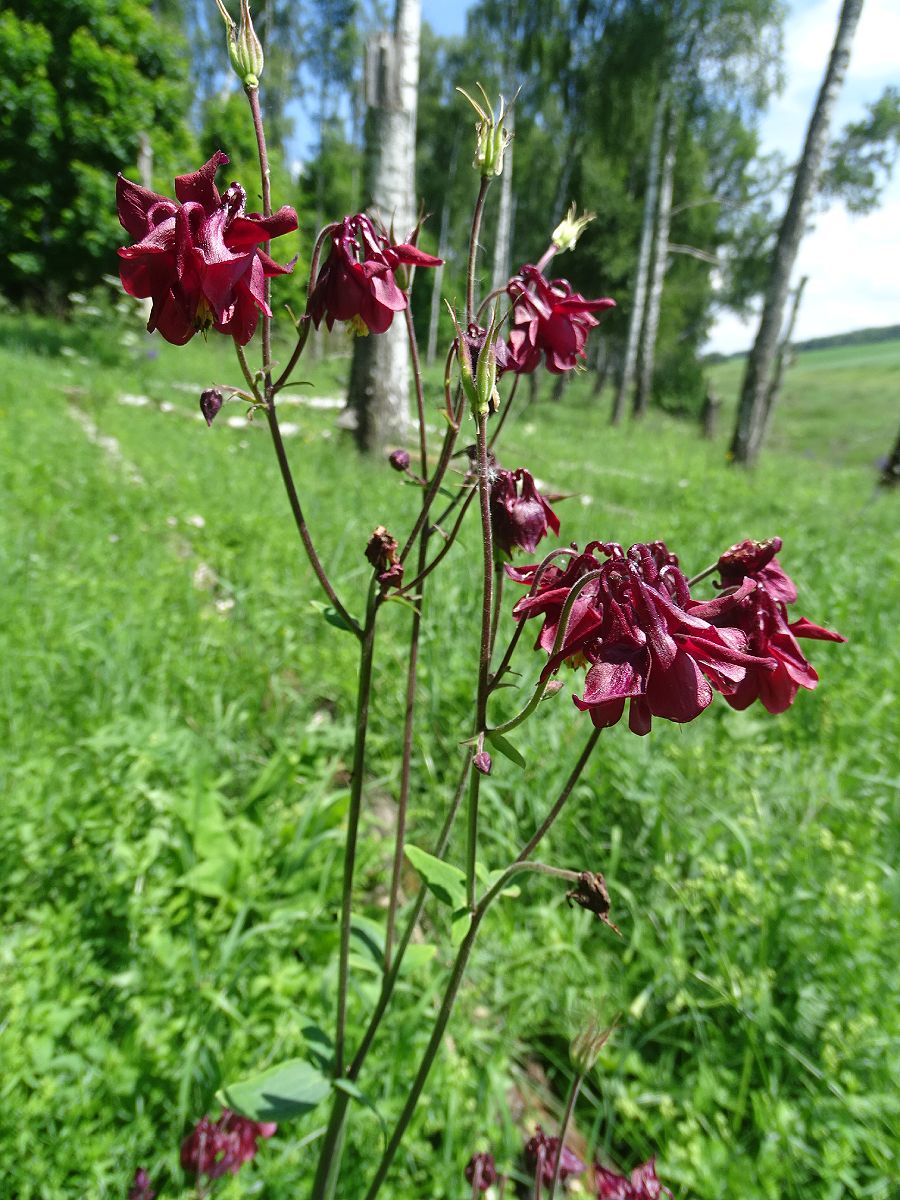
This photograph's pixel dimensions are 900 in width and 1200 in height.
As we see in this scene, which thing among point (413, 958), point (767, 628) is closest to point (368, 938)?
point (413, 958)

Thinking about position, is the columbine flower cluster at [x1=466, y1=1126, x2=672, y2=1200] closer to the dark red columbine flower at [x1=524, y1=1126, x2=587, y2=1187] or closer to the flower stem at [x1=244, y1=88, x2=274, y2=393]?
the dark red columbine flower at [x1=524, y1=1126, x2=587, y2=1187]

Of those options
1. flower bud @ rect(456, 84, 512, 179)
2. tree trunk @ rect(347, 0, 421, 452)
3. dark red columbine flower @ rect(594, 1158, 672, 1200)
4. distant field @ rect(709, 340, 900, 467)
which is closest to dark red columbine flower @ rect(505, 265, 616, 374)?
flower bud @ rect(456, 84, 512, 179)

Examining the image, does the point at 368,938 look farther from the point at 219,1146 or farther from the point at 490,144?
the point at 490,144

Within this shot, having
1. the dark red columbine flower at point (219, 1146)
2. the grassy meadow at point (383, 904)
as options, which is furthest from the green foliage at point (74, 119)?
the dark red columbine flower at point (219, 1146)

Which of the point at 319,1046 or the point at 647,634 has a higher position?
the point at 647,634

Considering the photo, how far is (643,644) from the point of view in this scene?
0.65 meters

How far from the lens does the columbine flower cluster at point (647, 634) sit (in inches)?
25.3

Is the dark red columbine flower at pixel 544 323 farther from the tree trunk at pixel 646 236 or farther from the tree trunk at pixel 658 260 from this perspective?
the tree trunk at pixel 658 260

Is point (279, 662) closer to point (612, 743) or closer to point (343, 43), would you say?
point (612, 743)

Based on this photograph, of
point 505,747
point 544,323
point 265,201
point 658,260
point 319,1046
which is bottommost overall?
point 319,1046

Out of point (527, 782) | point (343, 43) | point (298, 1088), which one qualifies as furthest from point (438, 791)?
point (343, 43)

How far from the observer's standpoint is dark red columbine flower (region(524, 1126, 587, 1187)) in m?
1.12

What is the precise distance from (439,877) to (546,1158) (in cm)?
62

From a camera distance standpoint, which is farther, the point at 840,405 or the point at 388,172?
the point at 840,405
